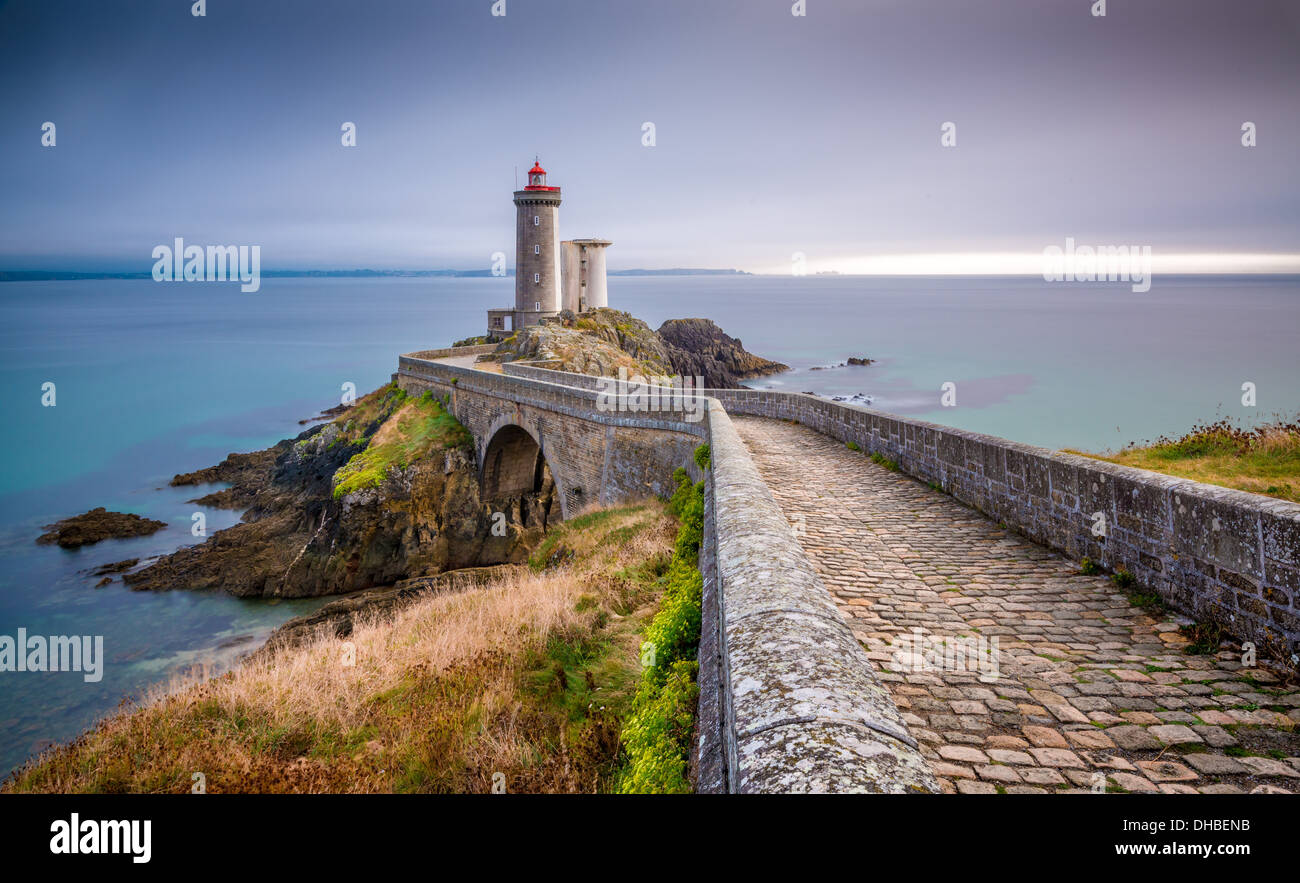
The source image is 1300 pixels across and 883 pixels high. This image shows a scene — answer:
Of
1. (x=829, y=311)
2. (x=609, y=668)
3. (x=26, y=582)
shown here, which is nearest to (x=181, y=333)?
(x=26, y=582)

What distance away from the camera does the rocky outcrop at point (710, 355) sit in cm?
7038

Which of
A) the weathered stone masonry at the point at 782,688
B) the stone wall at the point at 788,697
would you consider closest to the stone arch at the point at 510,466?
the weathered stone masonry at the point at 782,688

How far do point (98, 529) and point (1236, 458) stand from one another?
39130 millimetres

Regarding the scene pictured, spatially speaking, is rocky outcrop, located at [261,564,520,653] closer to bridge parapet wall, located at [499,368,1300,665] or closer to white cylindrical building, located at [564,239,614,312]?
bridge parapet wall, located at [499,368,1300,665]

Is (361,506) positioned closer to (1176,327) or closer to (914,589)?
(914,589)

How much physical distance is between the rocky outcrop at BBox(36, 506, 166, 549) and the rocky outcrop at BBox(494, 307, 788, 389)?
58.4 ft

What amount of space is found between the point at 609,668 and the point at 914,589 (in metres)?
2.76

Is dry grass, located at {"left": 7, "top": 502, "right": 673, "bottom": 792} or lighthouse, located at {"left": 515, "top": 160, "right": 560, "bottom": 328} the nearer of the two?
dry grass, located at {"left": 7, "top": 502, "right": 673, "bottom": 792}

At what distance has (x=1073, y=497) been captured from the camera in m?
6.63

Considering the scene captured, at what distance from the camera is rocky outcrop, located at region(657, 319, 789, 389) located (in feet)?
231

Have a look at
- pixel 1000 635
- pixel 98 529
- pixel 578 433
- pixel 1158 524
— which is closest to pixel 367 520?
pixel 578 433

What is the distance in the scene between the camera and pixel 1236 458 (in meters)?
10.7

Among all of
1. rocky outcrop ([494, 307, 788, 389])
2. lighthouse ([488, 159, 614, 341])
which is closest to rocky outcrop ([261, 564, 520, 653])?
rocky outcrop ([494, 307, 788, 389])

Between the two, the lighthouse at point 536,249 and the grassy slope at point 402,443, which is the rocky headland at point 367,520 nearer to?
the grassy slope at point 402,443
